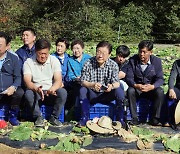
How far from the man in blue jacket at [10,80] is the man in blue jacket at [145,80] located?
1.61 meters

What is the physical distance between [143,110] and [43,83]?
60.1 inches

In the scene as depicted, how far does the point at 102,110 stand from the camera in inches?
233

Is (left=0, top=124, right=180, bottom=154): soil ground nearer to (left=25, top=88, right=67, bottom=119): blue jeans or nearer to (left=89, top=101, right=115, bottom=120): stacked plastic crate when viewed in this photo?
(left=89, top=101, right=115, bottom=120): stacked plastic crate

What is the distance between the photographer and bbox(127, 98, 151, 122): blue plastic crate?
19.7 ft

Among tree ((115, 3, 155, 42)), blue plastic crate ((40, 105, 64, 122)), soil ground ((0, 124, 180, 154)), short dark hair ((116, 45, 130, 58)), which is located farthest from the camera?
tree ((115, 3, 155, 42))

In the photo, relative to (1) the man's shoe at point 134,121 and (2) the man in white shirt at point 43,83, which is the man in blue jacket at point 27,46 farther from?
(1) the man's shoe at point 134,121

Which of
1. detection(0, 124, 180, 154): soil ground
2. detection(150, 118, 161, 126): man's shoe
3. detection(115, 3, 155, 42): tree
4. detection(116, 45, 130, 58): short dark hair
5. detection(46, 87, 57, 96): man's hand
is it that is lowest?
detection(0, 124, 180, 154): soil ground

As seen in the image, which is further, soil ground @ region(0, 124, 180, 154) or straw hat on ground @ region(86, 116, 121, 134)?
straw hat on ground @ region(86, 116, 121, 134)

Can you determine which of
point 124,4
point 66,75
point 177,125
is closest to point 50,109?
point 66,75

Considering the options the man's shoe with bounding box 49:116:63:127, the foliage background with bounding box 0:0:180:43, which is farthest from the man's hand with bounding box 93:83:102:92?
the foliage background with bounding box 0:0:180:43

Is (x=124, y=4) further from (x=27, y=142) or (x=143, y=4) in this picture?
(x=27, y=142)

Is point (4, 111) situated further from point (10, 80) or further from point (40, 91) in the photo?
point (40, 91)

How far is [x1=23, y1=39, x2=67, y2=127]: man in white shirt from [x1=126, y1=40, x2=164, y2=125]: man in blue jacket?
3.30 ft

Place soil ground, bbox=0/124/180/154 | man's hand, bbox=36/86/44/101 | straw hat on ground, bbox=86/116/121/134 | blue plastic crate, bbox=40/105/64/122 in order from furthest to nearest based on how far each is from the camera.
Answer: blue plastic crate, bbox=40/105/64/122 → man's hand, bbox=36/86/44/101 → straw hat on ground, bbox=86/116/121/134 → soil ground, bbox=0/124/180/154
